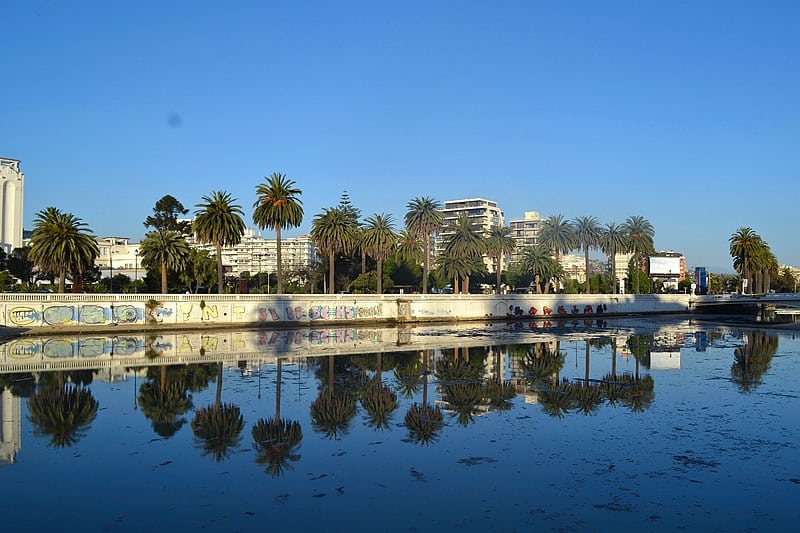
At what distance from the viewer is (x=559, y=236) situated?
386 ft

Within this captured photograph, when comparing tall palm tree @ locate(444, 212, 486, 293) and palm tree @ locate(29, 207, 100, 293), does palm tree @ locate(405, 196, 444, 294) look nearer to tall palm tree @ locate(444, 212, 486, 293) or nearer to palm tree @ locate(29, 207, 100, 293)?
tall palm tree @ locate(444, 212, 486, 293)

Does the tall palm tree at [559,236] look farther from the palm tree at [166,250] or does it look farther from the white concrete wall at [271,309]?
the palm tree at [166,250]

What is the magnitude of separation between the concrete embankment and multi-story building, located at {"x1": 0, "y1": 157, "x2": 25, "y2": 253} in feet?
333

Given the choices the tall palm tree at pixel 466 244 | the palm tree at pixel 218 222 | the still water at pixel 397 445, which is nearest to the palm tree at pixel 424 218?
the tall palm tree at pixel 466 244

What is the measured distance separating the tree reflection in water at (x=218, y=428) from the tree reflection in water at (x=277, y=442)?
68 centimetres

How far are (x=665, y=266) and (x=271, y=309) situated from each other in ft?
328

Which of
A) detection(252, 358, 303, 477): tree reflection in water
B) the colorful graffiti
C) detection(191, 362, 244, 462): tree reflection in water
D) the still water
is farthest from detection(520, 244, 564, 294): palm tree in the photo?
detection(252, 358, 303, 477): tree reflection in water

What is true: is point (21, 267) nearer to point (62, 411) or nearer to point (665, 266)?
point (62, 411)

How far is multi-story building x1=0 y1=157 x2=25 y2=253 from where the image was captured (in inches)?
5910

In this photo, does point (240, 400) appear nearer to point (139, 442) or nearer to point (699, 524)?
point (139, 442)

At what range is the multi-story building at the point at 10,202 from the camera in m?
150

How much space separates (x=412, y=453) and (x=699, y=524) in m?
7.85

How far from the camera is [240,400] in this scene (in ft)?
88.8

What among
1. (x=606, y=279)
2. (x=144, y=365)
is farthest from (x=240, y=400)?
(x=606, y=279)
